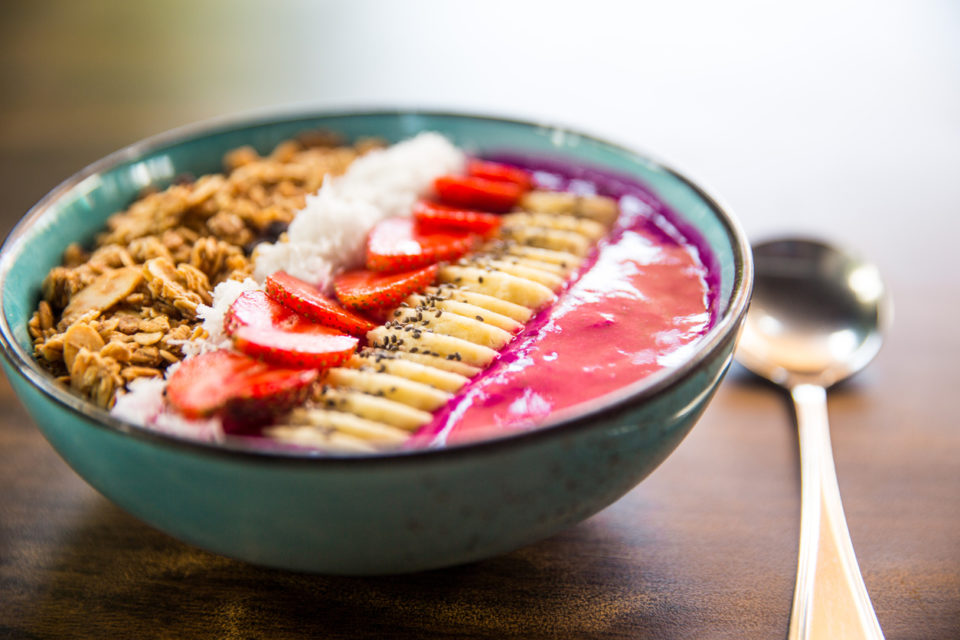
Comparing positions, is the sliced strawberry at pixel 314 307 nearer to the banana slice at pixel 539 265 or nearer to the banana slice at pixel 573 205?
the banana slice at pixel 539 265

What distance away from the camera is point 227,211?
1.43m

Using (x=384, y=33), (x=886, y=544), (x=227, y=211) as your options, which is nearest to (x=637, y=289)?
(x=886, y=544)

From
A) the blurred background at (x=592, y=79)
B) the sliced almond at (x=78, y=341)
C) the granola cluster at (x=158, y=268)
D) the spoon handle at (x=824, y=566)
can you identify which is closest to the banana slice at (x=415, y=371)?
the granola cluster at (x=158, y=268)

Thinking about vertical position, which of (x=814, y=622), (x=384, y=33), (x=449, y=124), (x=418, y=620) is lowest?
(x=418, y=620)

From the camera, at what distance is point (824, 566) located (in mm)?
987

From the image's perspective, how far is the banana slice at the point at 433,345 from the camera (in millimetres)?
1083

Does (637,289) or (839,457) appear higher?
(637,289)

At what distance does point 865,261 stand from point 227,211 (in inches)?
47.0

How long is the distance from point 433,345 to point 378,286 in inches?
7.7

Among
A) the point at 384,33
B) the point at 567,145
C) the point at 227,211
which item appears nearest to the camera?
the point at 227,211

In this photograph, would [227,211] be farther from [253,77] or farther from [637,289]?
[253,77]

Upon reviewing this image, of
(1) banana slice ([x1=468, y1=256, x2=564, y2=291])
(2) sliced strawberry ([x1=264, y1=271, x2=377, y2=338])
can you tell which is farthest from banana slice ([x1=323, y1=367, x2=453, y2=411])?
(1) banana slice ([x1=468, y1=256, x2=564, y2=291])

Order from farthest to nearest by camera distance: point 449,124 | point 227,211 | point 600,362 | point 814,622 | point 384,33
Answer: point 384,33
point 449,124
point 227,211
point 600,362
point 814,622

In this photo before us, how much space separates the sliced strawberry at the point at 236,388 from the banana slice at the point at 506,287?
1.12 ft
